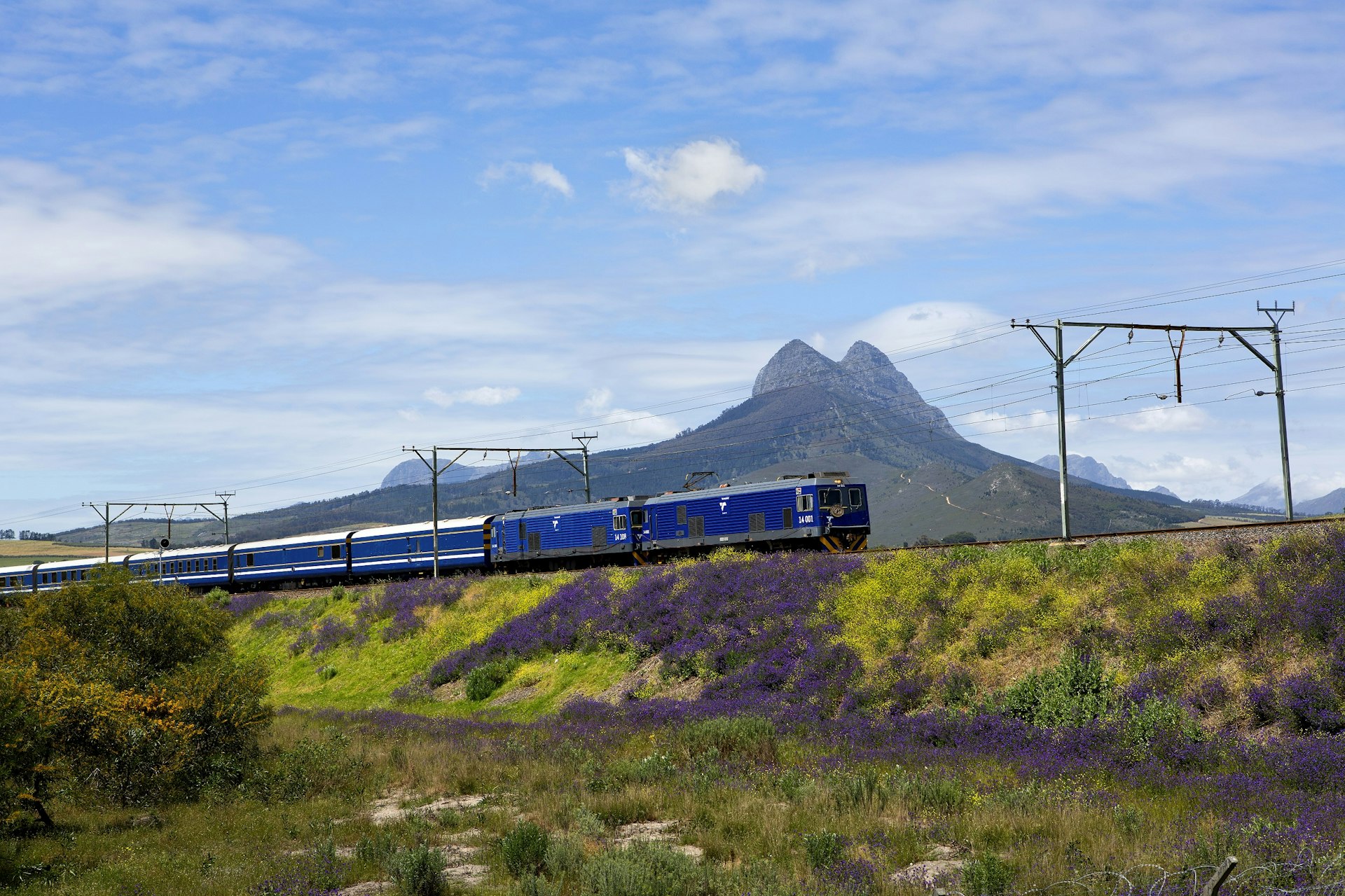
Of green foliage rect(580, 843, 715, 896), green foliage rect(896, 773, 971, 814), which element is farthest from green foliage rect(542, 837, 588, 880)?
green foliage rect(896, 773, 971, 814)

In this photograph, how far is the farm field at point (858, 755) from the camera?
12.2 metres

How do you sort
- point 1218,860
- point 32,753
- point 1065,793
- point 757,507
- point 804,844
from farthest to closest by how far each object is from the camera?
point 757,507 → point 32,753 → point 1065,793 → point 804,844 → point 1218,860

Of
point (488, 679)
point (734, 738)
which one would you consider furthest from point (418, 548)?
point (734, 738)

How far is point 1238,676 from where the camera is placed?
18.7 meters

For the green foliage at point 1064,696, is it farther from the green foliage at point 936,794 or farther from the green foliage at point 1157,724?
the green foliage at point 936,794

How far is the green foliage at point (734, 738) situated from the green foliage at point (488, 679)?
50.7 ft

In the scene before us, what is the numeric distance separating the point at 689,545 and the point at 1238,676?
30095 mm

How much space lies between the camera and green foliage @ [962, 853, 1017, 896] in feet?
34.6

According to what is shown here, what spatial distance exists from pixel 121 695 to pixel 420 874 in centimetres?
1090

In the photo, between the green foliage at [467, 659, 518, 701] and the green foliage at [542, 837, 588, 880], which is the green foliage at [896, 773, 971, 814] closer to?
the green foliage at [542, 837, 588, 880]

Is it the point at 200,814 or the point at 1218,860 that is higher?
the point at 1218,860

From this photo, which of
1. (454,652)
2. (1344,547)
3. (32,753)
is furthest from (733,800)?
(454,652)

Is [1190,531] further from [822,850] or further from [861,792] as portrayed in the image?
[822,850]

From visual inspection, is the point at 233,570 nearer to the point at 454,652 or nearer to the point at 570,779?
the point at 454,652
